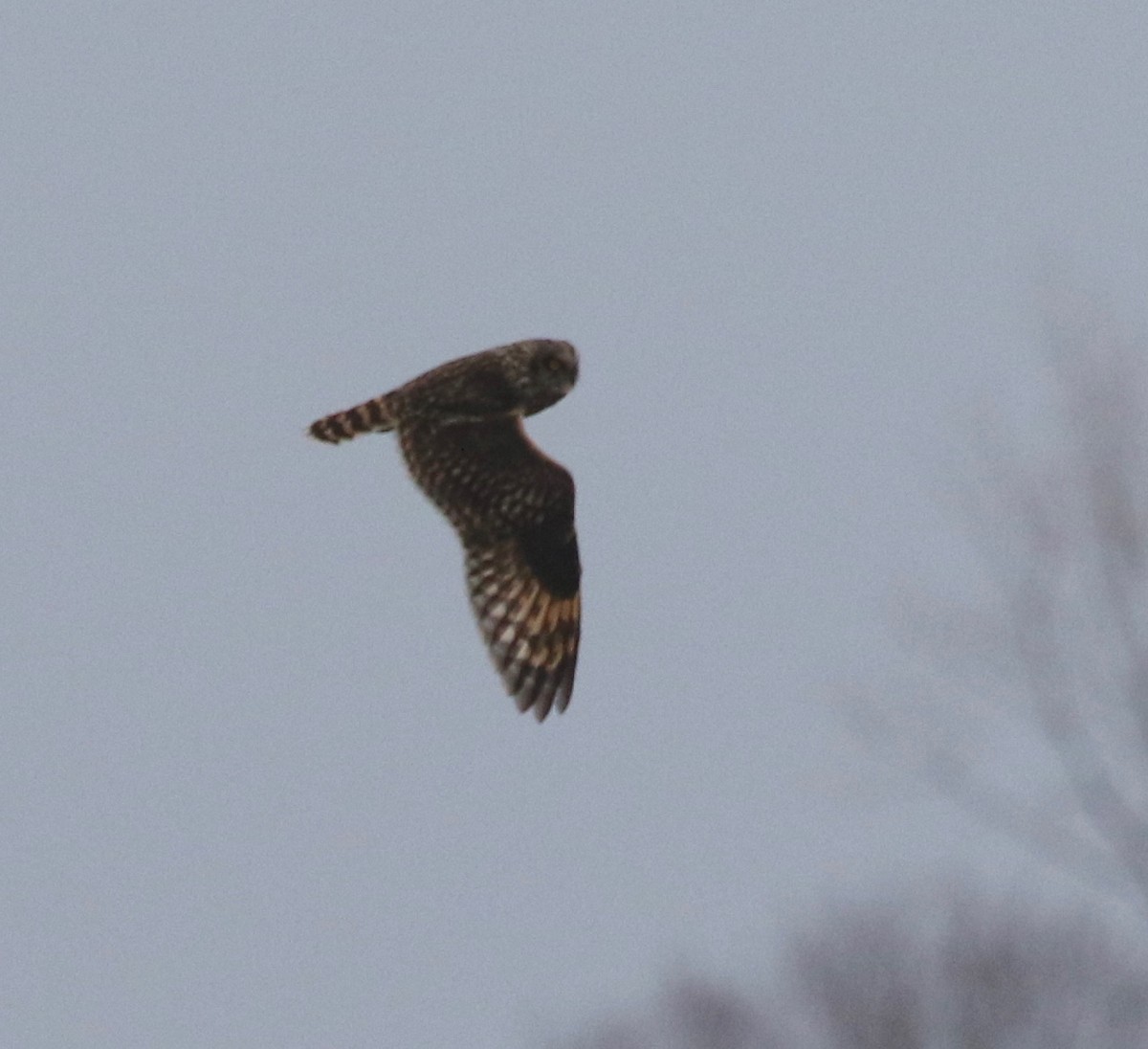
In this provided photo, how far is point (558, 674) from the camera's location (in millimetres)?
18406

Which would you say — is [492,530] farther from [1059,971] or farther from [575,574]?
[1059,971]

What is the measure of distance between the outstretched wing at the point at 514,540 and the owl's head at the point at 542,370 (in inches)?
8.4

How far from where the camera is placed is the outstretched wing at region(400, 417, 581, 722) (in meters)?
18.1

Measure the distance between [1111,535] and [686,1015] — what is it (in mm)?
9938

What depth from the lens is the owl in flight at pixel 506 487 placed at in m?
18.1

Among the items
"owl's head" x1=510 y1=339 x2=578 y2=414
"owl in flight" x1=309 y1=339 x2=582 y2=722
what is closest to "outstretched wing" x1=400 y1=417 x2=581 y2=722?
"owl in flight" x1=309 y1=339 x2=582 y2=722

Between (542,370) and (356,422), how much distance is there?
0.71 metres

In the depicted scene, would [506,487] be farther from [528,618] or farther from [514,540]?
[528,618]

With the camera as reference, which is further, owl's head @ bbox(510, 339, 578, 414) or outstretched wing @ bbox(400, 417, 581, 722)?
owl's head @ bbox(510, 339, 578, 414)

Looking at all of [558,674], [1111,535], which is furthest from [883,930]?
[558,674]

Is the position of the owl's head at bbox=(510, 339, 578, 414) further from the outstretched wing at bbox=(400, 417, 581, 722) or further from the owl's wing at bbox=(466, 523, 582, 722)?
the owl's wing at bbox=(466, 523, 582, 722)

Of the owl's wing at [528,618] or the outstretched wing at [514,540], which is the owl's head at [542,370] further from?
the owl's wing at [528,618]

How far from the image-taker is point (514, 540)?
60.0 ft

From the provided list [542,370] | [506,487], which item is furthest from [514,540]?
A: [542,370]
